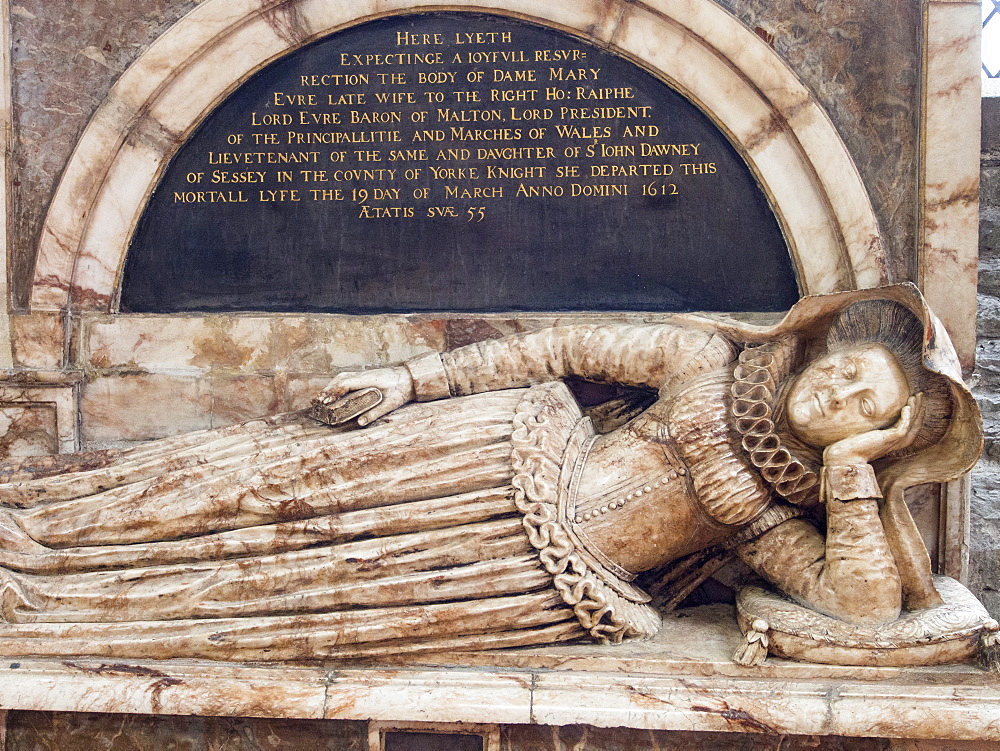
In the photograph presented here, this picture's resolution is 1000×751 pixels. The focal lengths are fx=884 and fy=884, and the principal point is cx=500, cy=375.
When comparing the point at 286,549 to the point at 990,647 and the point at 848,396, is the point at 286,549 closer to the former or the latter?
the point at 848,396

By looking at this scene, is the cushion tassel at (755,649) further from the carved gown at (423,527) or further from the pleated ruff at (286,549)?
the pleated ruff at (286,549)

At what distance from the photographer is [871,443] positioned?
9.30ft

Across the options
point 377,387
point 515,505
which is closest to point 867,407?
point 515,505

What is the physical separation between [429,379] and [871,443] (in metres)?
1.53

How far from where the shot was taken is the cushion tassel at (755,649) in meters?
2.80

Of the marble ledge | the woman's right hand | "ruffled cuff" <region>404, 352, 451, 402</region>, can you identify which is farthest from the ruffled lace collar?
the woman's right hand

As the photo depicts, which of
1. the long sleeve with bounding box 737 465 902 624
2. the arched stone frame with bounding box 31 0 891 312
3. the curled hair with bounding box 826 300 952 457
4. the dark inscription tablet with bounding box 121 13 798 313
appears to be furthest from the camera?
the dark inscription tablet with bounding box 121 13 798 313

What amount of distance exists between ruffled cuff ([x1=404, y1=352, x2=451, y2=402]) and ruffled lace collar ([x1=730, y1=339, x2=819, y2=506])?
1036 mm

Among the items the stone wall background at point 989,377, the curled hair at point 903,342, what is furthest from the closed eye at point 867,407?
the stone wall background at point 989,377

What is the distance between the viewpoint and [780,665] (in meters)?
2.80

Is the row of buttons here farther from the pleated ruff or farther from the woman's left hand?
the woman's left hand

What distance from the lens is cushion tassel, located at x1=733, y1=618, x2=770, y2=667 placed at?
280 cm

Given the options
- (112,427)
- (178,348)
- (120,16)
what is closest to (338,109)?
(120,16)

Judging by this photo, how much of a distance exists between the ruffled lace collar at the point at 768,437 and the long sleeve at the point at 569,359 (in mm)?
148
